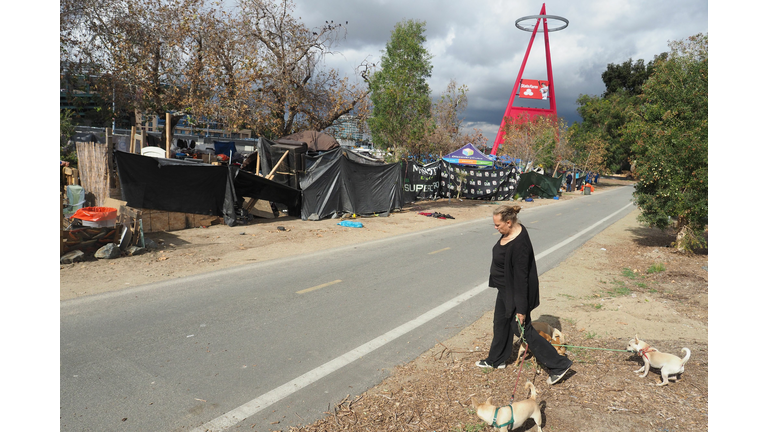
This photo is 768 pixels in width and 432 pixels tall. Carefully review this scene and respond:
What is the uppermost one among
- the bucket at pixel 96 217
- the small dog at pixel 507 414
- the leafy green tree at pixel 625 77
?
the leafy green tree at pixel 625 77

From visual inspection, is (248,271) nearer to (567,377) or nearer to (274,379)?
(274,379)

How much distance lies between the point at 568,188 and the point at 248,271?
1762 inches

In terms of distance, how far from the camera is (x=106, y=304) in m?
5.76

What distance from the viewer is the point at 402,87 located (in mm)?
19000

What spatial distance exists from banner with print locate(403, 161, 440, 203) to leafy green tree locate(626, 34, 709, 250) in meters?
10.8

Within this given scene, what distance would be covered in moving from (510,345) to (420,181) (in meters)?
18.6

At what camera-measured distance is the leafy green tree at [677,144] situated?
32.5 feet

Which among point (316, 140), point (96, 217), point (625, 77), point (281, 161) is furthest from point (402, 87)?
point (625, 77)

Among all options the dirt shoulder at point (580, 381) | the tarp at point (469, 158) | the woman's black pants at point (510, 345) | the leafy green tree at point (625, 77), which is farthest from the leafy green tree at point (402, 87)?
the leafy green tree at point (625, 77)

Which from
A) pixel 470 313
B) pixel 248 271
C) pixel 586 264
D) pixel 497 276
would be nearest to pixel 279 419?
pixel 497 276

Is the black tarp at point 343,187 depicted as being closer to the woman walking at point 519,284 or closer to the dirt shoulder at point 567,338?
the dirt shoulder at point 567,338

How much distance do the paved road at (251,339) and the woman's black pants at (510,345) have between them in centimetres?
88

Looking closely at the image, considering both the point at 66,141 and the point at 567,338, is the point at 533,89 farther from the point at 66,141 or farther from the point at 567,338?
the point at 567,338

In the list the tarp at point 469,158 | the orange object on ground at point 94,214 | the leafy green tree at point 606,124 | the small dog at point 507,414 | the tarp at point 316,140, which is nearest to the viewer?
the small dog at point 507,414
